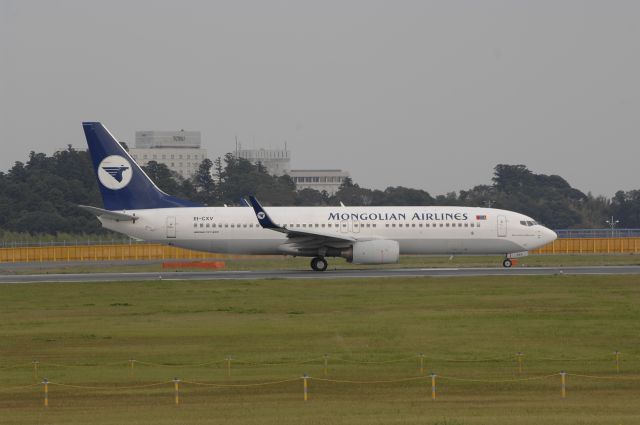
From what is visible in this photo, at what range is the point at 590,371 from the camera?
82.7ft

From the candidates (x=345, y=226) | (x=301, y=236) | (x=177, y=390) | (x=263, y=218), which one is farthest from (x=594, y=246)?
(x=177, y=390)

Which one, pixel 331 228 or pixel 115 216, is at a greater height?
pixel 115 216

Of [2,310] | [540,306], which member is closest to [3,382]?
[2,310]

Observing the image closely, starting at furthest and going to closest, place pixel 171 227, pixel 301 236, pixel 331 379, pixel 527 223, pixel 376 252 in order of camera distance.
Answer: pixel 527 223 < pixel 171 227 < pixel 301 236 < pixel 376 252 < pixel 331 379

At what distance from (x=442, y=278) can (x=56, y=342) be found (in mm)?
23180

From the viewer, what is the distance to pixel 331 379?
80.2 ft

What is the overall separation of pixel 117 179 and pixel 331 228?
473 inches

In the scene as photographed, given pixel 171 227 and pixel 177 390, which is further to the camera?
pixel 171 227

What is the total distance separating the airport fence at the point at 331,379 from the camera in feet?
75.2

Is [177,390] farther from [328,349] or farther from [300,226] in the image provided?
[300,226]

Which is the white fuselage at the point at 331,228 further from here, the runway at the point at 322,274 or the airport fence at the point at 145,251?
the airport fence at the point at 145,251

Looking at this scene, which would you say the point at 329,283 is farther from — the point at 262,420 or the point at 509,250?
the point at 262,420

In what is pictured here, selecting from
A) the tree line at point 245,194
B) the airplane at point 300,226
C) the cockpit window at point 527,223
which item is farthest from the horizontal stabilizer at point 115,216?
the tree line at point 245,194

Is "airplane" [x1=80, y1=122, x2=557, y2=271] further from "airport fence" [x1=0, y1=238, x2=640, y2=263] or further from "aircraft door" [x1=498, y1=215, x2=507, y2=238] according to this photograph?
"airport fence" [x1=0, y1=238, x2=640, y2=263]
